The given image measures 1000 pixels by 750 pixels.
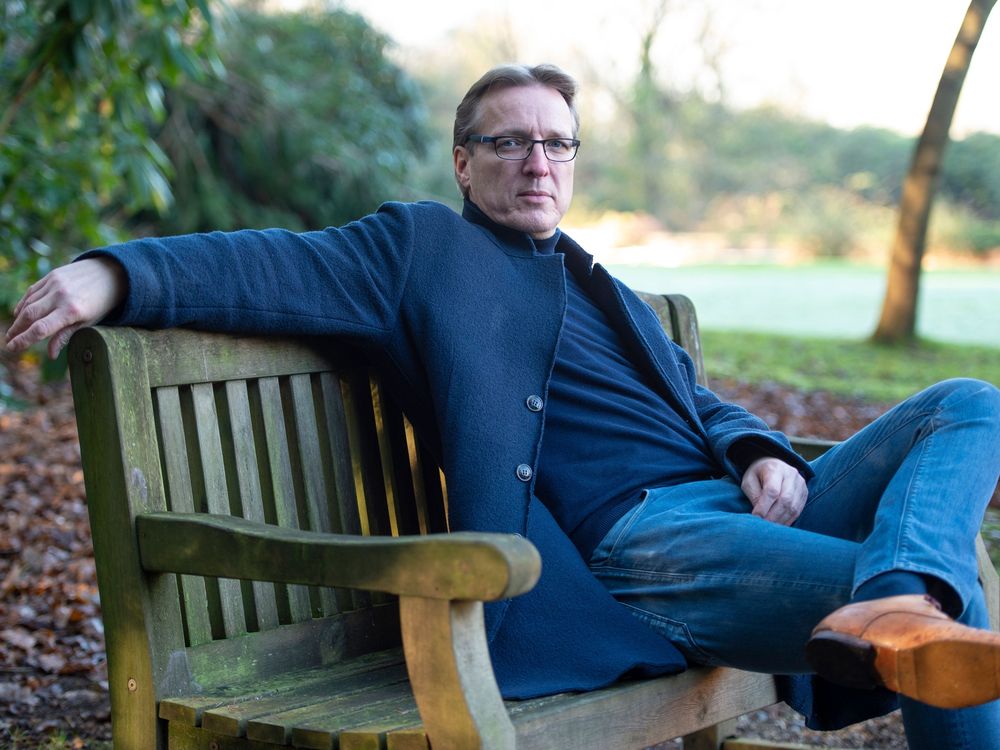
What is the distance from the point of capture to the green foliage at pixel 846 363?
10.8 metres

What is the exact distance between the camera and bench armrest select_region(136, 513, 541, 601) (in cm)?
161

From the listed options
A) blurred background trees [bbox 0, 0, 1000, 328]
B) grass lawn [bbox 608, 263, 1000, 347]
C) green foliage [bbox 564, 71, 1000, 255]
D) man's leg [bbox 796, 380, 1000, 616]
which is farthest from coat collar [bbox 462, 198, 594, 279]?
green foliage [bbox 564, 71, 1000, 255]

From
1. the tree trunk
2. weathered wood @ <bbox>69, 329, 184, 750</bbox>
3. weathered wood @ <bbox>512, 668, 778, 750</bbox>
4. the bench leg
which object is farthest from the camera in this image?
the tree trunk

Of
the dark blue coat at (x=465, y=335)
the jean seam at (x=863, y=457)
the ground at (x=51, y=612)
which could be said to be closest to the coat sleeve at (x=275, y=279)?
the dark blue coat at (x=465, y=335)

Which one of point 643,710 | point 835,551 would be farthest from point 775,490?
point 643,710

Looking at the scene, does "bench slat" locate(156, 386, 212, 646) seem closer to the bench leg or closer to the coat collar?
the coat collar

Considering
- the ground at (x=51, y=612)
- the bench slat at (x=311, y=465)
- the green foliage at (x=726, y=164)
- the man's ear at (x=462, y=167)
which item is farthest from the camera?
the green foliage at (x=726, y=164)

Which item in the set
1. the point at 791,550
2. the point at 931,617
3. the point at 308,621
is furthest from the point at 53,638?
the point at 931,617

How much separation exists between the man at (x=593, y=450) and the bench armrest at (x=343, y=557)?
15.7 inches

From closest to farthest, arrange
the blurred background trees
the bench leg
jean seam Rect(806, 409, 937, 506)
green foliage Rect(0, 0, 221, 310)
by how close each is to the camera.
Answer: jean seam Rect(806, 409, 937, 506), the bench leg, green foliage Rect(0, 0, 221, 310), the blurred background trees

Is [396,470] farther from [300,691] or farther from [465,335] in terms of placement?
[300,691]

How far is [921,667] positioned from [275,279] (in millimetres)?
1330

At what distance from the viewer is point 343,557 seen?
178 cm

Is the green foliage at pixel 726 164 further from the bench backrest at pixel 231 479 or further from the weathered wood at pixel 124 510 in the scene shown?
the weathered wood at pixel 124 510
